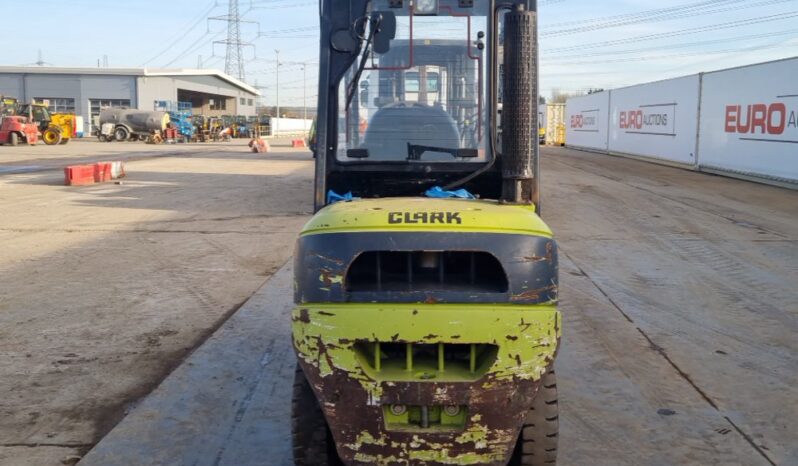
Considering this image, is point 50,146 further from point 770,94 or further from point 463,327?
point 463,327

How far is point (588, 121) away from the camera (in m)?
42.4

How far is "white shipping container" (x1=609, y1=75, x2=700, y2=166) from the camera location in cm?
2584

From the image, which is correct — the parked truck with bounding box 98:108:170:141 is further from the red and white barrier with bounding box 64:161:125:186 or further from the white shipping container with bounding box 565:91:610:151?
the red and white barrier with bounding box 64:161:125:186

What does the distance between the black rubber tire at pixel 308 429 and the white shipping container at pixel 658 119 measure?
80.2 ft

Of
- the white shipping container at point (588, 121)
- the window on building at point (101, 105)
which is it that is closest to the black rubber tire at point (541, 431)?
the white shipping container at point (588, 121)

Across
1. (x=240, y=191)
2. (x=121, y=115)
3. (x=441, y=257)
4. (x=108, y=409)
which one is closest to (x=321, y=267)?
(x=441, y=257)

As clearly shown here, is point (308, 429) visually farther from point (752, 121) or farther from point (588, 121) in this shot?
point (588, 121)

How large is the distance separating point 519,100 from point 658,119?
2789cm

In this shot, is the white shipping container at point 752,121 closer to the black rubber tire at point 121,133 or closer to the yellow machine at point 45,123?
the yellow machine at point 45,123

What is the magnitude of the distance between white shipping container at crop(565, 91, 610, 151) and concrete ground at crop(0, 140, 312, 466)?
2402 cm

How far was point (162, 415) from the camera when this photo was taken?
15.7 feet

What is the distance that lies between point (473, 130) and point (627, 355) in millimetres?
2647

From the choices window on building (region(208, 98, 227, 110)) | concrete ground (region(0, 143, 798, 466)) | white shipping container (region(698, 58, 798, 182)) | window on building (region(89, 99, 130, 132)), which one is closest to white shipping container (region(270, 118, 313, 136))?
window on building (region(208, 98, 227, 110))

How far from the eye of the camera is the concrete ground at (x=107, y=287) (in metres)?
4.96
